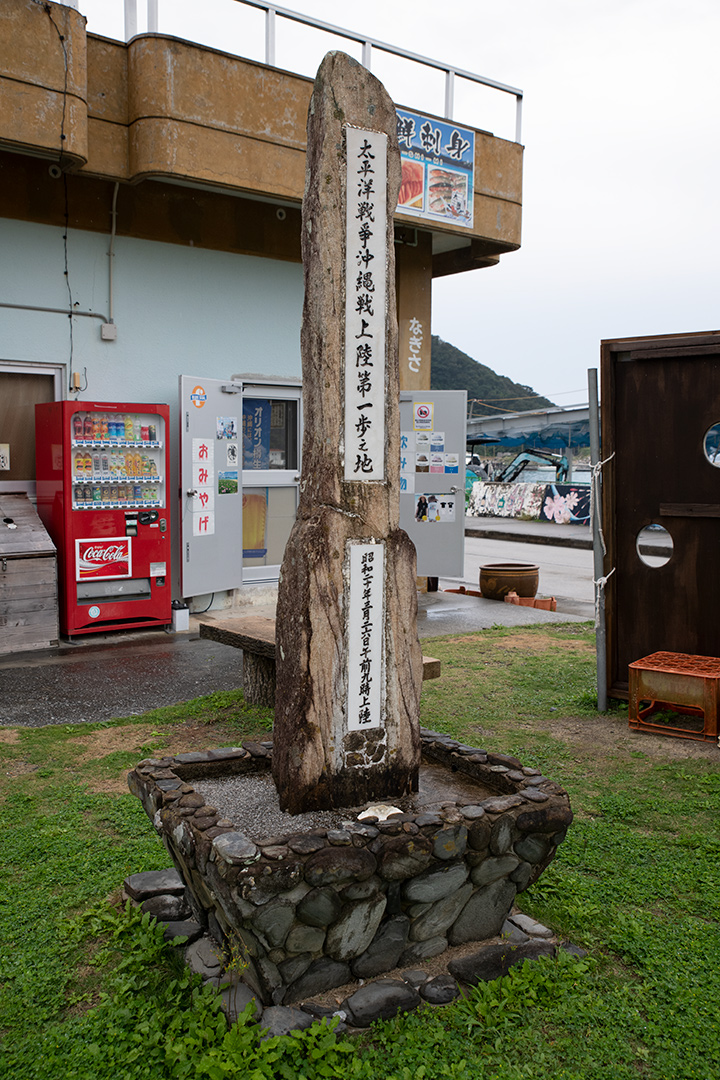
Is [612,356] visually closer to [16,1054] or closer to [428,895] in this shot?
[428,895]

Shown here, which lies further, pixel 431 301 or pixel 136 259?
pixel 431 301

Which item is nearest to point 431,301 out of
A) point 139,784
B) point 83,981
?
point 139,784

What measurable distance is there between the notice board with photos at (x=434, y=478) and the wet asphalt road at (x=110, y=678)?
3.57m

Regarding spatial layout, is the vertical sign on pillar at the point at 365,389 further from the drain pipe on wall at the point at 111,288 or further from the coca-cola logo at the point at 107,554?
the drain pipe on wall at the point at 111,288

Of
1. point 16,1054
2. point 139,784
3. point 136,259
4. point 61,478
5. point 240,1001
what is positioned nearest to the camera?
point 16,1054

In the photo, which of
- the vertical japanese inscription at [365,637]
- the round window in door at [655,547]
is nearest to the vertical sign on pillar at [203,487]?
the vertical japanese inscription at [365,637]

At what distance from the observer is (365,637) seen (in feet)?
11.1

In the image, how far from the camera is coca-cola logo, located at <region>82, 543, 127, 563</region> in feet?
26.4

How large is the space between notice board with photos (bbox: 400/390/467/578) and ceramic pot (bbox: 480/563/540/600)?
0.58 metres

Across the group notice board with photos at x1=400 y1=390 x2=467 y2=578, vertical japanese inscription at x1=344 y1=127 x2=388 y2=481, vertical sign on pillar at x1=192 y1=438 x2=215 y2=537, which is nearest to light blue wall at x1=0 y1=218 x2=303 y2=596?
vertical sign on pillar at x1=192 y1=438 x2=215 y2=537

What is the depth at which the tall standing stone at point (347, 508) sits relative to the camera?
10.8 feet

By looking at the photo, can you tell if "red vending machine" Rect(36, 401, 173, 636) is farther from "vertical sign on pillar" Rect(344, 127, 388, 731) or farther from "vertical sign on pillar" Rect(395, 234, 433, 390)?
"vertical sign on pillar" Rect(344, 127, 388, 731)

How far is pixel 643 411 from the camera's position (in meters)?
6.05

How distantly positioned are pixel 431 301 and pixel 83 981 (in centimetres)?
967
